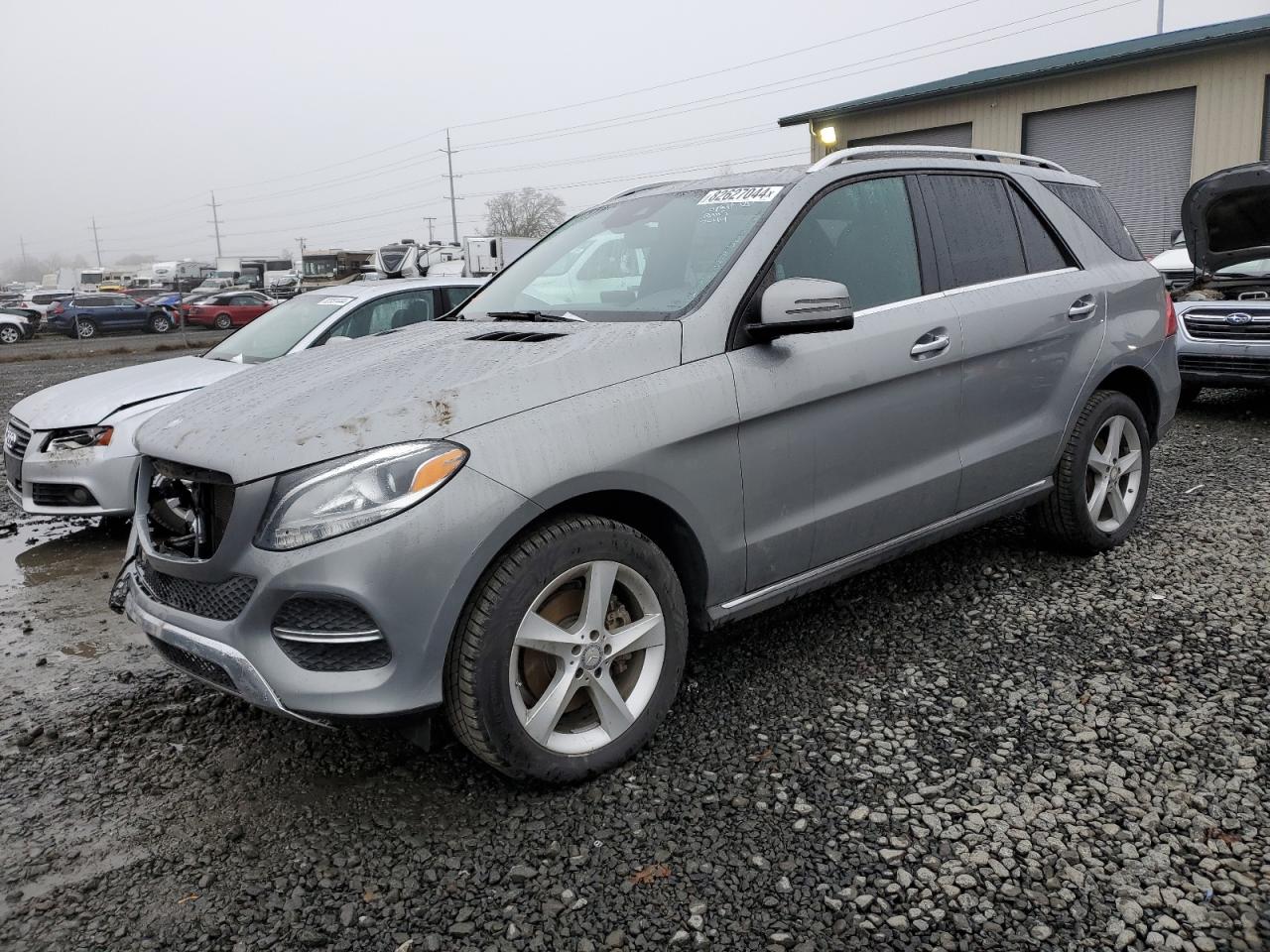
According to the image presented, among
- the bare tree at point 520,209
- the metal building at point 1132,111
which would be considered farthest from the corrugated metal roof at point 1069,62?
the bare tree at point 520,209

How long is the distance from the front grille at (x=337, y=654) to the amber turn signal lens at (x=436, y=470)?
1.30 ft

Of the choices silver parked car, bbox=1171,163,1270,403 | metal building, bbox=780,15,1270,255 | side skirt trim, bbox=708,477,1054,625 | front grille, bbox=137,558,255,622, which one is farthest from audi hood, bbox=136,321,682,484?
metal building, bbox=780,15,1270,255

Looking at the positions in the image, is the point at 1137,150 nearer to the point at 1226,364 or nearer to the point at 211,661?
the point at 1226,364

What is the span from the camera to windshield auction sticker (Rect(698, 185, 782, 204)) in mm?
3447

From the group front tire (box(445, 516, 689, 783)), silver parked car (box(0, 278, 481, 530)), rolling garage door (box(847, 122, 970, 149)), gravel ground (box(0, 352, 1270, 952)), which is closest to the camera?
gravel ground (box(0, 352, 1270, 952))

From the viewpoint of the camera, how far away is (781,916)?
2.28 m

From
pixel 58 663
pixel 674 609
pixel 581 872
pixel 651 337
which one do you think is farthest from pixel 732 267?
pixel 58 663

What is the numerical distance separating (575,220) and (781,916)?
295 cm

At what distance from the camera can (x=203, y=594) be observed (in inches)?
105

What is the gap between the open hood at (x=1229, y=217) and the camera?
3.44m

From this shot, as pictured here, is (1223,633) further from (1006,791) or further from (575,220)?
(575,220)

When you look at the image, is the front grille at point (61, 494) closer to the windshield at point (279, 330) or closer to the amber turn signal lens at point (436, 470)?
the windshield at point (279, 330)

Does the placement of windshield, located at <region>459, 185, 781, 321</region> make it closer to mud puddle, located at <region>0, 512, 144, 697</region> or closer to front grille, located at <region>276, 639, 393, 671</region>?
front grille, located at <region>276, 639, 393, 671</region>

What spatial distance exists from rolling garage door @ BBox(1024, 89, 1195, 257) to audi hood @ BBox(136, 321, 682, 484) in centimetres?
1626
